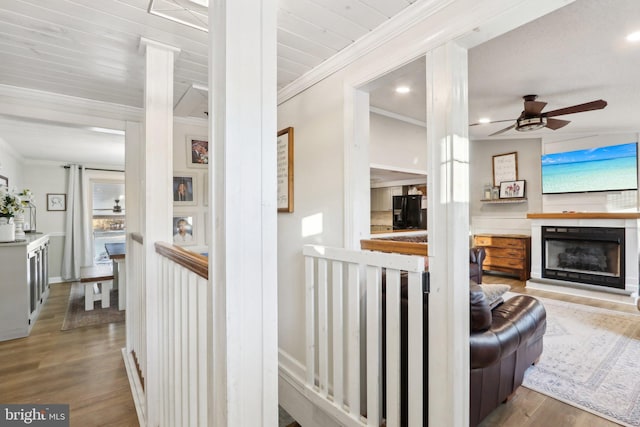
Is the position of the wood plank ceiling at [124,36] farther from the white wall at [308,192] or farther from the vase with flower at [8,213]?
the vase with flower at [8,213]

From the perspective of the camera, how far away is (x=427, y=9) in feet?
4.59

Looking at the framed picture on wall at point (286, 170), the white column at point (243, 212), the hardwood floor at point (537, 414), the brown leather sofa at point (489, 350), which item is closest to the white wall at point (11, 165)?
the framed picture on wall at point (286, 170)

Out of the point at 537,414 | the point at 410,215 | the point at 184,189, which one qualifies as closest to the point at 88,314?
the point at 184,189

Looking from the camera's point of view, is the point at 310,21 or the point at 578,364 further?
the point at 578,364

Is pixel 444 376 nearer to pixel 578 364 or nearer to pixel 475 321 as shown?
pixel 475 321

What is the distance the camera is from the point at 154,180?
1717mm

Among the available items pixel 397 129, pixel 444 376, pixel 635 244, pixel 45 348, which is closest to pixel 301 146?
pixel 397 129

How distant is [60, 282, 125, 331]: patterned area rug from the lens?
3.54 m

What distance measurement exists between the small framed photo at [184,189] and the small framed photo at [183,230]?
0.14 metres

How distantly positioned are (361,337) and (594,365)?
2175mm

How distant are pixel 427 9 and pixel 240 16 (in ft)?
3.33

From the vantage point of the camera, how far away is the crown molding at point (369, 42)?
1414 millimetres

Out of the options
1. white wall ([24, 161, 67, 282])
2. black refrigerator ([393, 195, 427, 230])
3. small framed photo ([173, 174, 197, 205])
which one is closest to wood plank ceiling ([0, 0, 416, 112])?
small framed photo ([173, 174, 197, 205])

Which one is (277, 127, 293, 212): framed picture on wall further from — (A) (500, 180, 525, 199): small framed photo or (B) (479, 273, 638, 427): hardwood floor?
(A) (500, 180, 525, 199): small framed photo
